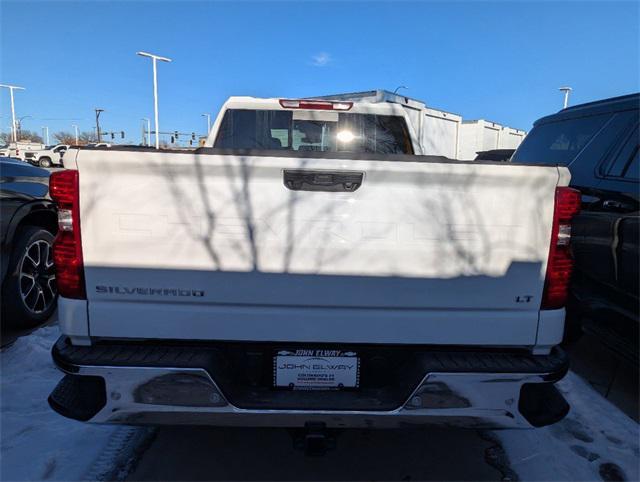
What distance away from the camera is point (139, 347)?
2.05 meters

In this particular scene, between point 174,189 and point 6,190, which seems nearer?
point 174,189

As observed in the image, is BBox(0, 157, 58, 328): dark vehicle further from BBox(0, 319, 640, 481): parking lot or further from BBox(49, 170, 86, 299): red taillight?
BBox(49, 170, 86, 299): red taillight

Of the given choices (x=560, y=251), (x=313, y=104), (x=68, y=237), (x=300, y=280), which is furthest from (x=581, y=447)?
(x=68, y=237)

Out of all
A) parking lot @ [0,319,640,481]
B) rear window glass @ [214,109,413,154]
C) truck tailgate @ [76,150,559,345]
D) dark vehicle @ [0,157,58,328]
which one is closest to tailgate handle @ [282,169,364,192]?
truck tailgate @ [76,150,559,345]

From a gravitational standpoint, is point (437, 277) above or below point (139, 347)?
above

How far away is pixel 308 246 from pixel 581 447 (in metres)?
2.20

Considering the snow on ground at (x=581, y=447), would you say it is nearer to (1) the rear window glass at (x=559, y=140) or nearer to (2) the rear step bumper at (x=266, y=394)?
(2) the rear step bumper at (x=266, y=394)

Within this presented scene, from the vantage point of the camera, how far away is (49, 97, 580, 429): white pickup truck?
6.42 ft

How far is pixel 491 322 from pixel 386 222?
2.16 feet

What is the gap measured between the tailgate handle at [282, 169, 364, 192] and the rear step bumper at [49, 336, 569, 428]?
817 millimetres

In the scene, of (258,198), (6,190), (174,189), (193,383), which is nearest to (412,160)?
(258,198)

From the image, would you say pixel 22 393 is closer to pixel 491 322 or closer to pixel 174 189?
pixel 174 189

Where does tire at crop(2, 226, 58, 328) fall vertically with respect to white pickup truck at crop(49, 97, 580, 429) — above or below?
below

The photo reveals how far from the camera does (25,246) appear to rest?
431 centimetres
